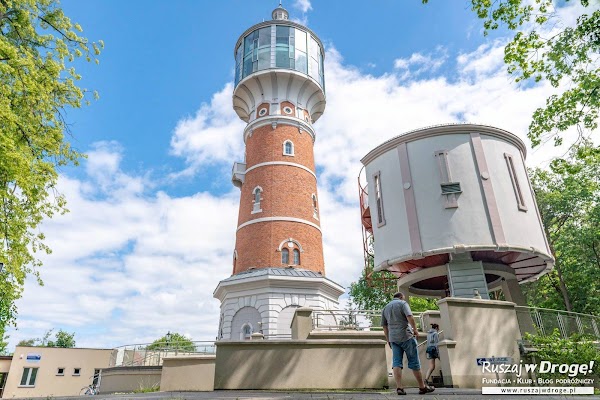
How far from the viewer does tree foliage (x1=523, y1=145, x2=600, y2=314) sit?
2152 cm

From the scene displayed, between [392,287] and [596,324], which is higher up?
[392,287]

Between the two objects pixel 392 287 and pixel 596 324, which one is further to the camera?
pixel 392 287

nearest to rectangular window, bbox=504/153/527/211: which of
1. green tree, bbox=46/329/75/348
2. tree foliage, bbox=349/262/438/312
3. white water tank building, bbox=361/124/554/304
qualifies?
white water tank building, bbox=361/124/554/304

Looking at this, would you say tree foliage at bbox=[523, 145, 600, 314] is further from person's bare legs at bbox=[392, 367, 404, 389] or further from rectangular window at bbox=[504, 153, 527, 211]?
person's bare legs at bbox=[392, 367, 404, 389]

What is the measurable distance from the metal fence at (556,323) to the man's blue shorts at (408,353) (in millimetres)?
6916

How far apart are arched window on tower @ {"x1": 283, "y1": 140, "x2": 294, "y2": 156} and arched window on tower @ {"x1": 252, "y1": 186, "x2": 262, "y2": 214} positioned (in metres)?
2.71

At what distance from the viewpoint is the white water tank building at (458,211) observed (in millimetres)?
13430

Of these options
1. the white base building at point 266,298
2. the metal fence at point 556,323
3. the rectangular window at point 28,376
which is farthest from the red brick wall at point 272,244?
the rectangular window at point 28,376

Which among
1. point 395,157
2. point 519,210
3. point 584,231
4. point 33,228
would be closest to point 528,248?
point 519,210

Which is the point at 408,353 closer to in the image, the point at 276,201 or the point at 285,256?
the point at 285,256

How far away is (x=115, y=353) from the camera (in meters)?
25.5

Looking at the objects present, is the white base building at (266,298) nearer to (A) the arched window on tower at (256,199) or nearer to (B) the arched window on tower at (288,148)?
(A) the arched window on tower at (256,199)

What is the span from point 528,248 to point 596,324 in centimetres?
332

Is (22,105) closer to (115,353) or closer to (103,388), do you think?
(103,388)
